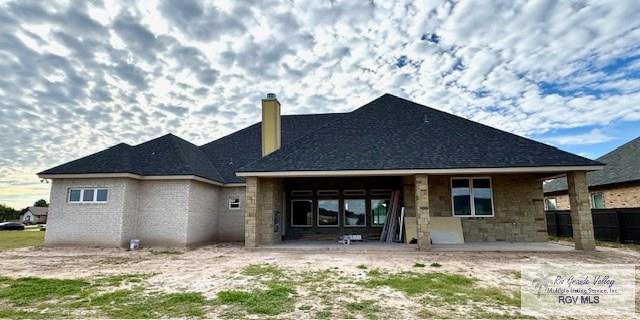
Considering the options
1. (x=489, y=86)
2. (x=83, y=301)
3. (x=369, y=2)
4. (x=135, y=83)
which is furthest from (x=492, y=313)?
(x=135, y=83)

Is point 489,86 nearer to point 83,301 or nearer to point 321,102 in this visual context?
point 321,102

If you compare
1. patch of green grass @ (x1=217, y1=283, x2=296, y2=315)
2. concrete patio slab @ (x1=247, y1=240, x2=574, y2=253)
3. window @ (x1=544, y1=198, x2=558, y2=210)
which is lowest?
patch of green grass @ (x1=217, y1=283, x2=296, y2=315)

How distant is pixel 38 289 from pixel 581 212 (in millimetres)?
15259

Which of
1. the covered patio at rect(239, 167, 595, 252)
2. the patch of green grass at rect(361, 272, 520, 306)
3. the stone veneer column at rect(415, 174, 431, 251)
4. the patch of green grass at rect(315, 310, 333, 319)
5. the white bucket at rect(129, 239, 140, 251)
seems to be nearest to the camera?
the patch of green grass at rect(315, 310, 333, 319)

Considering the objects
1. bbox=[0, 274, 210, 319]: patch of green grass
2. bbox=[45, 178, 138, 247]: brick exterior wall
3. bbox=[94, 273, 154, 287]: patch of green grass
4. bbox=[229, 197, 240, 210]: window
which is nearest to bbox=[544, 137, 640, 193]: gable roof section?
bbox=[229, 197, 240, 210]: window

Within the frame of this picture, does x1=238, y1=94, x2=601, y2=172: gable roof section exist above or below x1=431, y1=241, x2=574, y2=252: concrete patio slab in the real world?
above

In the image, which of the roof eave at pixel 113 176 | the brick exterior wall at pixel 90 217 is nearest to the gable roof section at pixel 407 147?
the roof eave at pixel 113 176

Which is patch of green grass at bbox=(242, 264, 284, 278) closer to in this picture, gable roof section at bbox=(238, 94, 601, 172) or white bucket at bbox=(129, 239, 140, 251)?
gable roof section at bbox=(238, 94, 601, 172)

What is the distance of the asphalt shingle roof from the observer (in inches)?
476

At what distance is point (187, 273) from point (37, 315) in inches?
134

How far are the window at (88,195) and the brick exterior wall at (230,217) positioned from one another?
200 inches

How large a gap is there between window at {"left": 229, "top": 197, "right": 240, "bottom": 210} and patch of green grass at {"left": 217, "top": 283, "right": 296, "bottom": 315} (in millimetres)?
10895

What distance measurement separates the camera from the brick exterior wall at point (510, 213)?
13.6 meters

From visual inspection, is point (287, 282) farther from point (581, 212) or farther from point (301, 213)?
point (581, 212)
